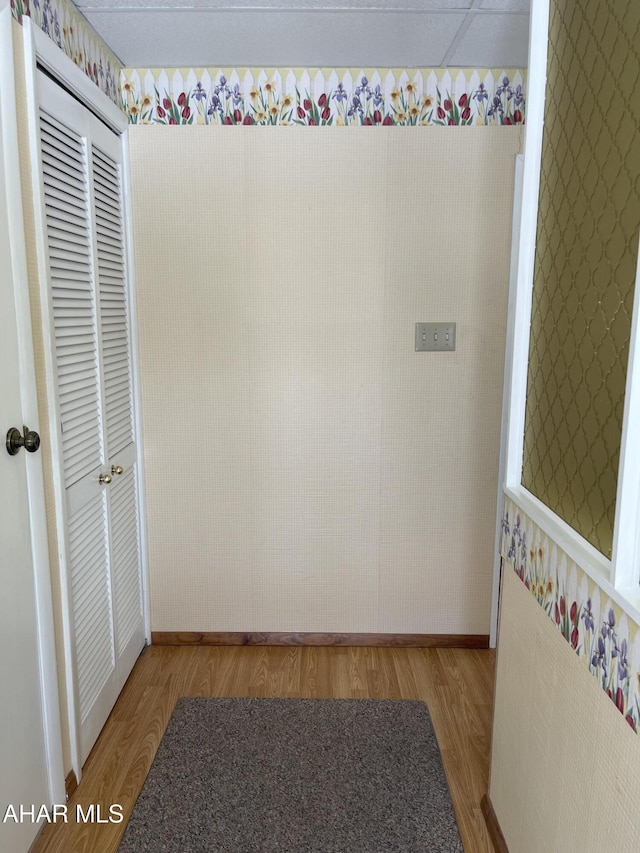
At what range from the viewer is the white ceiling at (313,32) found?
5.86ft

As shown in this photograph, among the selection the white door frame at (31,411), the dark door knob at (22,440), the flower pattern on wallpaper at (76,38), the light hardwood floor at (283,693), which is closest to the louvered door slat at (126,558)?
the light hardwood floor at (283,693)

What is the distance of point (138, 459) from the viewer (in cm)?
239

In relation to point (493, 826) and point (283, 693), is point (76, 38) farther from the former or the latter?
point (493, 826)

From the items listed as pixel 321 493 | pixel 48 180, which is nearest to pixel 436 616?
pixel 321 493

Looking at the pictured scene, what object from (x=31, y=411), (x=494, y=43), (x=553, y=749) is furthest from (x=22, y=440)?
(x=494, y=43)

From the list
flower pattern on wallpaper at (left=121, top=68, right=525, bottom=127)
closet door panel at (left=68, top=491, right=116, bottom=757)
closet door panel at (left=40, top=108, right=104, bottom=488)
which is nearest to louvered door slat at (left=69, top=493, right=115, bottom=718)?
closet door panel at (left=68, top=491, right=116, bottom=757)

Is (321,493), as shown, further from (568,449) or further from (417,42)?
(417,42)

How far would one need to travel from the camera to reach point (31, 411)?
4.76 ft

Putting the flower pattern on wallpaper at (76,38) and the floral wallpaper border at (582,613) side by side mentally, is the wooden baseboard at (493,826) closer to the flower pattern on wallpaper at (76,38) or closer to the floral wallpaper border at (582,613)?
the floral wallpaper border at (582,613)

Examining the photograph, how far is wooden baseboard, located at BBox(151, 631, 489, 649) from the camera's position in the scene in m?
2.53

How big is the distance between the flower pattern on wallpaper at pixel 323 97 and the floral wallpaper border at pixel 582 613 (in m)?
1.63

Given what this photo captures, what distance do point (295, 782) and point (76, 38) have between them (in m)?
2.39

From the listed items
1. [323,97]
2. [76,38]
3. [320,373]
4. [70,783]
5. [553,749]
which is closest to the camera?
[553,749]

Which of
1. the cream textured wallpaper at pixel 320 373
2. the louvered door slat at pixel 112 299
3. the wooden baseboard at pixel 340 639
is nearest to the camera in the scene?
the louvered door slat at pixel 112 299
